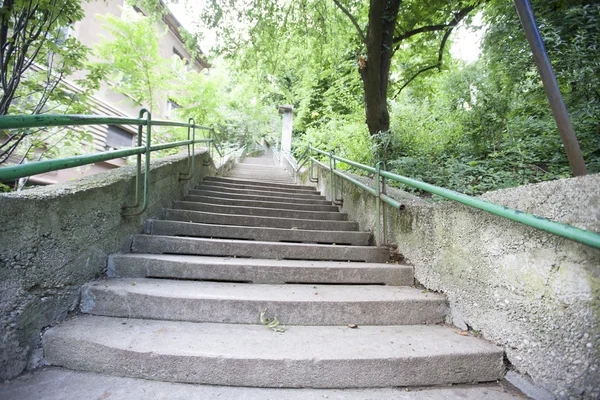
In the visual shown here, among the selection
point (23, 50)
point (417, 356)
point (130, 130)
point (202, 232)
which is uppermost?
point (130, 130)

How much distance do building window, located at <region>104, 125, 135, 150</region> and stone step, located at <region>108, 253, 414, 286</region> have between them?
9330 millimetres

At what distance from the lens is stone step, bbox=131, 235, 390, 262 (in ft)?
8.80

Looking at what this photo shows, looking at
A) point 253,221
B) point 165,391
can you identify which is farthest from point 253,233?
point 165,391

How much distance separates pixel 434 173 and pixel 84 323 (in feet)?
14.6

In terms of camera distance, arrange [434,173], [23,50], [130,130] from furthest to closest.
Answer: [130,130]
[434,173]
[23,50]

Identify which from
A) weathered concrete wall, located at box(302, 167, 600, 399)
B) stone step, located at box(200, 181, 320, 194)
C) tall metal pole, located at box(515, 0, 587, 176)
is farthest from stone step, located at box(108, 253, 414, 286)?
stone step, located at box(200, 181, 320, 194)

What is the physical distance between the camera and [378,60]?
529 cm

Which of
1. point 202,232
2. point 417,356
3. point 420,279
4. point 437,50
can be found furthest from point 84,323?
point 437,50

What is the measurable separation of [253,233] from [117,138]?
980 cm

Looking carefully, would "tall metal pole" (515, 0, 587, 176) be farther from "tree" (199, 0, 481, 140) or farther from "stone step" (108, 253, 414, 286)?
"tree" (199, 0, 481, 140)

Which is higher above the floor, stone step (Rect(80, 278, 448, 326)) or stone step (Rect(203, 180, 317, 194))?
stone step (Rect(203, 180, 317, 194))

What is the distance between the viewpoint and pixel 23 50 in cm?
241

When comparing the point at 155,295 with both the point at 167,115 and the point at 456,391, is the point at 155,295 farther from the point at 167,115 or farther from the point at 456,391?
the point at 167,115

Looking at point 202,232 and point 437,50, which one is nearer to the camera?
point 202,232
